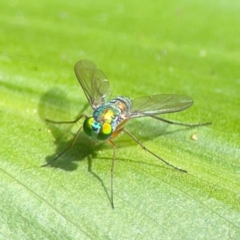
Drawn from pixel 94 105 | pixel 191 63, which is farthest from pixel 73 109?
pixel 191 63

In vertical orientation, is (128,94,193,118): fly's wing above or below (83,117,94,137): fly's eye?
above

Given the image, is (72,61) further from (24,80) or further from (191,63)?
(191,63)

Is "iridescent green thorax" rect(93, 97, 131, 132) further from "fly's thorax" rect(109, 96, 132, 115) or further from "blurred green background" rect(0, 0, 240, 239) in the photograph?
"blurred green background" rect(0, 0, 240, 239)

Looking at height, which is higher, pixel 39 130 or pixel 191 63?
pixel 191 63

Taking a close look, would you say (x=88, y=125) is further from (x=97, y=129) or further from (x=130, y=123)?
(x=130, y=123)

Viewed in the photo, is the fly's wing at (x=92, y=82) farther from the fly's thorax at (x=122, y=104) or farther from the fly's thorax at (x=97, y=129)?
the fly's thorax at (x=97, y=129)

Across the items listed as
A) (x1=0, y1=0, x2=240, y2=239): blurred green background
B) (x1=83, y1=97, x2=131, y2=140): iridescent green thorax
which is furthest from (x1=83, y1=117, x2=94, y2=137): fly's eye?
(x1=0, y1=0, x2=240, y2=239): blurred green background

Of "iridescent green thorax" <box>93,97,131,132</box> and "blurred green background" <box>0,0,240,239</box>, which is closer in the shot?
"blurred green background" <box>0,0,240,239</box>
